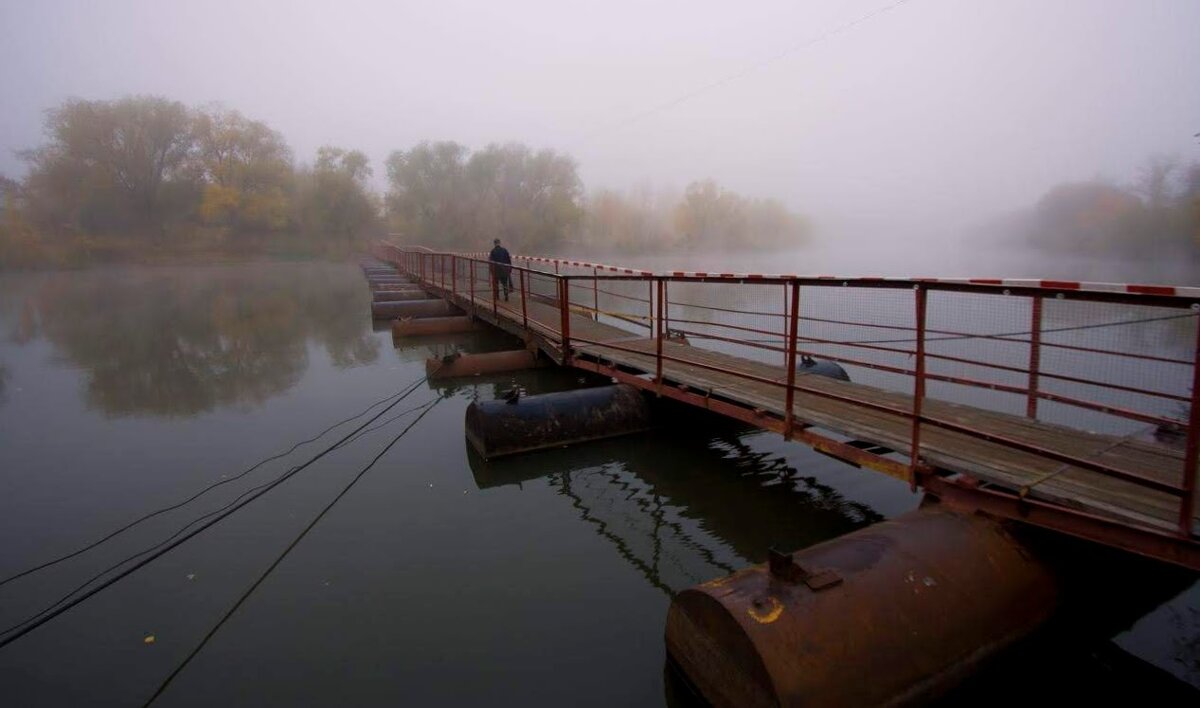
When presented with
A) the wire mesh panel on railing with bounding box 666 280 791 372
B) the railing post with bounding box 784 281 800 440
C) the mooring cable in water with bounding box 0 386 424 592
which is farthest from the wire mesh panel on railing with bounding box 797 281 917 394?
the mooring cable in water with bounding box 0 386 424 592

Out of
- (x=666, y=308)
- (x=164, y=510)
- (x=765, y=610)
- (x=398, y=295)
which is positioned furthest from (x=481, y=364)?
(x=398, y=295)

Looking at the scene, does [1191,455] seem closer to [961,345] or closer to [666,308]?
[666,308]

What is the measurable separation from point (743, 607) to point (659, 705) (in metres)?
0.97

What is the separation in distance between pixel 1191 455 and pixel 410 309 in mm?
16650

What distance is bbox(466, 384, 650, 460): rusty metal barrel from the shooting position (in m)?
6.68

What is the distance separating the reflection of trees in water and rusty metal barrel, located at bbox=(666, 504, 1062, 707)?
866 centimetres

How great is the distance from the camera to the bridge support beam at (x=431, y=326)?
48.0ft

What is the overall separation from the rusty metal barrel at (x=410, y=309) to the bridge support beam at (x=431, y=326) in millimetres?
1822

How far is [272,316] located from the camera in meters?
19.8

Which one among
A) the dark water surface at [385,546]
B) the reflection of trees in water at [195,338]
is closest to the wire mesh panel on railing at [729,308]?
the dark water surface at [385,546]

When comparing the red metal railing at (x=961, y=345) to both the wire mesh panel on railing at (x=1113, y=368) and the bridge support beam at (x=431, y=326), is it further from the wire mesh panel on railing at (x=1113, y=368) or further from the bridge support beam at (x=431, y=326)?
the bridge support beam at (x=431, y=326)

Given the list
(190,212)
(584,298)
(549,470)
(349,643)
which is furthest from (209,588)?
(190,212)

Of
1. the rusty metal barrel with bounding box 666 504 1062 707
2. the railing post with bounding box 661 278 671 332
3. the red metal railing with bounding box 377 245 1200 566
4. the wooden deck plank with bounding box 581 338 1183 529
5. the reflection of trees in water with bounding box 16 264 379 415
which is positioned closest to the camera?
the rusty metal barrel with bounding box 666 504 1062 707

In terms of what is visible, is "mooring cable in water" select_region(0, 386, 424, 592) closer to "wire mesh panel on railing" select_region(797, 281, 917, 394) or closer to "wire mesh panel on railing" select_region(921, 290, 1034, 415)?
"wire mesh panel on railing" select_region(797, 281, 917, 394)
